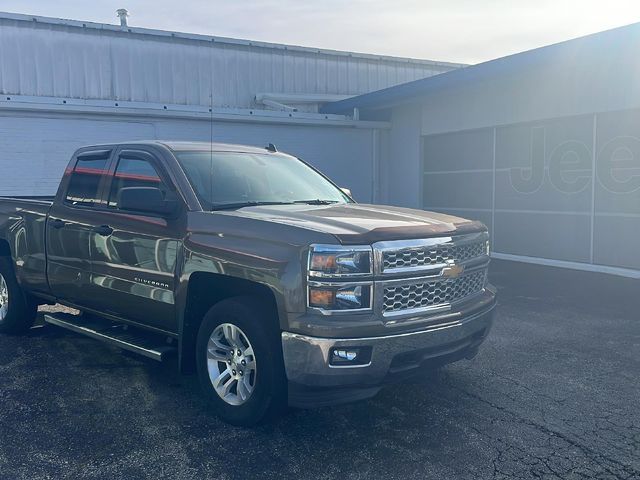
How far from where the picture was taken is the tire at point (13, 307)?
6.69 meters

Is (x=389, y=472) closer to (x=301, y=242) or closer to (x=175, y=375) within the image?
(x=301, y=242)

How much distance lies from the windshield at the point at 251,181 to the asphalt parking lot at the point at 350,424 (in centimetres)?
159

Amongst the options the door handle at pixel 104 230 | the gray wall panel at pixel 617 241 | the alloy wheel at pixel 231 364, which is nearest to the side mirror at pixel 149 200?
the door handle at pixel 104 230

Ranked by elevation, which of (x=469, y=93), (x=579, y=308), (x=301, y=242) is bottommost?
(x=579, y=308)

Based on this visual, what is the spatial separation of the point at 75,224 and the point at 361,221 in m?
2.80

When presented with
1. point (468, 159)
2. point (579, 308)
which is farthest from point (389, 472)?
point (468, 159)

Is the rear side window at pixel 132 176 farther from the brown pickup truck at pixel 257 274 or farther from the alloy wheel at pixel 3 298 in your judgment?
the alloy wheel at pixel 3 298

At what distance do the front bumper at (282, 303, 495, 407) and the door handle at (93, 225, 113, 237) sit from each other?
2.09 m

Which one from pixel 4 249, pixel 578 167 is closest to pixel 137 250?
pixel 4 249

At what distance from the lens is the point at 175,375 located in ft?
18.1

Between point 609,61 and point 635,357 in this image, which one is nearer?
point 635,357

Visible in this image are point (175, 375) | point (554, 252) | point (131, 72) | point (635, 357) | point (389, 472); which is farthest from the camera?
point (131, 72)

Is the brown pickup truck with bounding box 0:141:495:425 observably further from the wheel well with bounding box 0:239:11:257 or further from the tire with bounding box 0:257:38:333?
the wheel well with bounding box 0:239:11:257

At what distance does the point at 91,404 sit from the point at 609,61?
33.7 ft
